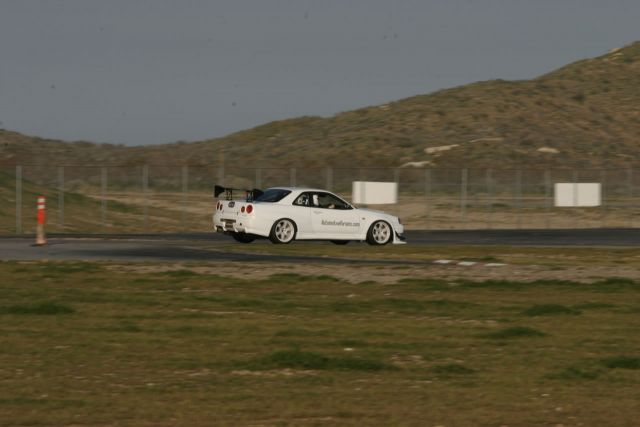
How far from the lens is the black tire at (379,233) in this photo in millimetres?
31031

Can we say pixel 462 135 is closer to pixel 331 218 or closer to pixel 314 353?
pixel 331 218

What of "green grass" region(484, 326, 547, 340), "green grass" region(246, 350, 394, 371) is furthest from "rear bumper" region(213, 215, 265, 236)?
"green grass" region(246, 350, 394, 371)

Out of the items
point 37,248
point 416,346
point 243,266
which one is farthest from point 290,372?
point 37,248

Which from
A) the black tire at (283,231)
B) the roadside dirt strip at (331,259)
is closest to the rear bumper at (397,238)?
the roadside dirt strip at (331,259)

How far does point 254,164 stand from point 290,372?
3713 inches

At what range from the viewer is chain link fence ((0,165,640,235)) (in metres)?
47.0

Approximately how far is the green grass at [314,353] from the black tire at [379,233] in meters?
11.5

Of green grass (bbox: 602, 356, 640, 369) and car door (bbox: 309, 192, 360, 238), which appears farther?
car door (bbox: 309, 192, 360, 238)

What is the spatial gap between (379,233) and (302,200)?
2.18 meters

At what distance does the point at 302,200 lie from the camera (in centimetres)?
3047

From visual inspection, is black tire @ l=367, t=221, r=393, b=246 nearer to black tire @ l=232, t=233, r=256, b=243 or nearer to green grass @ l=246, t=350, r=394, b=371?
black tire @ l=232, t=233, r=256, b=243

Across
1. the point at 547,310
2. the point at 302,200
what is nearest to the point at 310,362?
the point at 547,310

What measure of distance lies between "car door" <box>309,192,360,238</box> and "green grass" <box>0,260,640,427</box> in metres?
10.9

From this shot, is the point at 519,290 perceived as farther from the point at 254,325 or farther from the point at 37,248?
the point at 37,248
